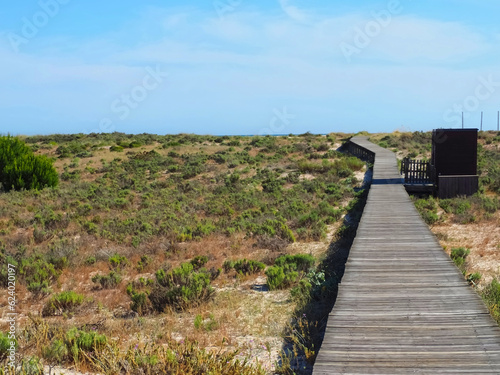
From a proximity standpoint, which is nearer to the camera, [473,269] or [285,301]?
[285,301]

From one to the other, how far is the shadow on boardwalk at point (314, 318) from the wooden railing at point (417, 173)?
7069 millimetres

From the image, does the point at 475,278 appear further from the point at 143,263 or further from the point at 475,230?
the point at 143,263

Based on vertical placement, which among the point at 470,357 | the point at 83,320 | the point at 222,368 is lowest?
→ the point at 83,320

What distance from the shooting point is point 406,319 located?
526cm

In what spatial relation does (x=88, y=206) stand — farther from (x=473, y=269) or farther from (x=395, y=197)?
(x=473, y=269)

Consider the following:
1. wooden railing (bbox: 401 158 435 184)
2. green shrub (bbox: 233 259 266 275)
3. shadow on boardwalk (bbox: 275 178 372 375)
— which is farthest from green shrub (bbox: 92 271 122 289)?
wooden railing (bbox: 401 158 435 184)

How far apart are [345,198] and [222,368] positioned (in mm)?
14033

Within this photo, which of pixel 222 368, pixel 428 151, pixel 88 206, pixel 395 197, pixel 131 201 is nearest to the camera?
pixel 222 368

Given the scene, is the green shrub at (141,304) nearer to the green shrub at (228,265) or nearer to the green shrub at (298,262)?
the green shrub at (228,265)

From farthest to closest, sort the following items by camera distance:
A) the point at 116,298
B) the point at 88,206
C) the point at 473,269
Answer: the point at 88,206 → the point at 473,269 → the point at 116,298

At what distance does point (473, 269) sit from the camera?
917cm

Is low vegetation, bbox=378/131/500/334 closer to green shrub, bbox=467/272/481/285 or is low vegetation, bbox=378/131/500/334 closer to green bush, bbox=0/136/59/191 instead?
green shrub, bbox=467/272/481/285

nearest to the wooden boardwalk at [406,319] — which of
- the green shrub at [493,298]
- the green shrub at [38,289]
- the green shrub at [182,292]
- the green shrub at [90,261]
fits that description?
the green shrub at [493,298]

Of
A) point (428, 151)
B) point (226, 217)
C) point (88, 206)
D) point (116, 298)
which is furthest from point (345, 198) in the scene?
point (428, 151)
